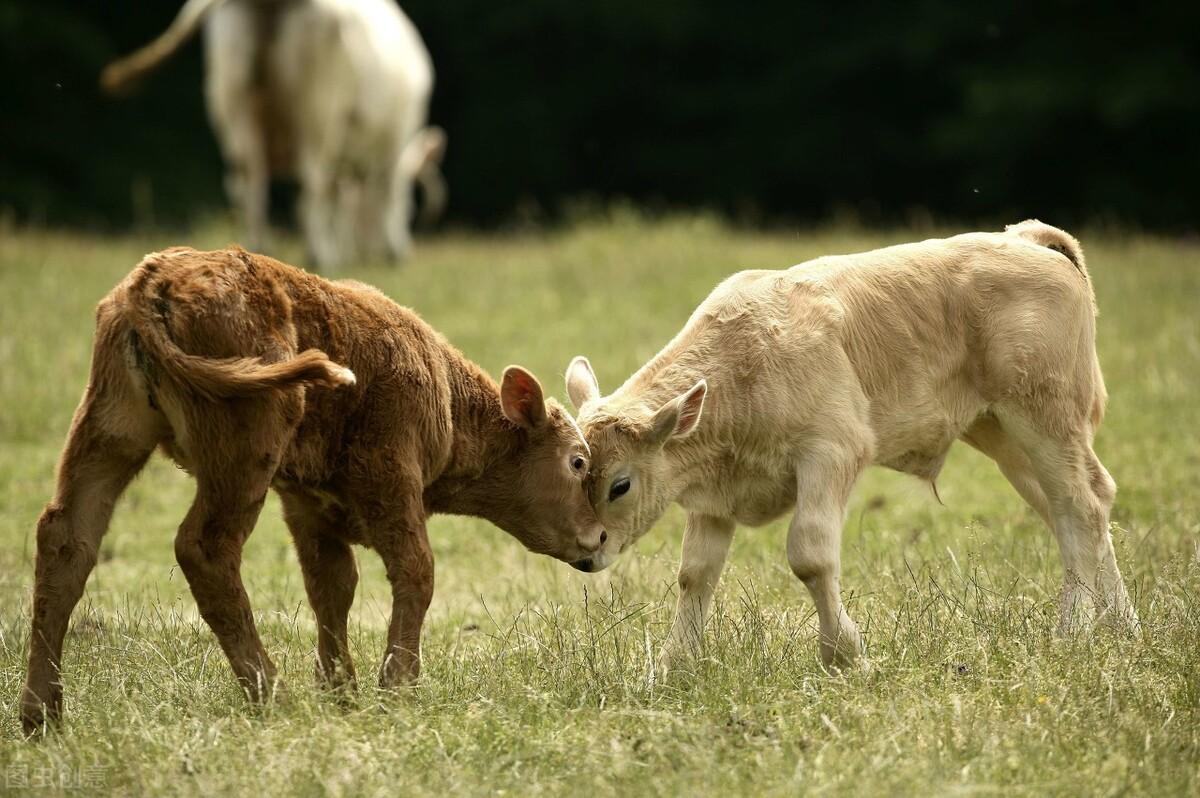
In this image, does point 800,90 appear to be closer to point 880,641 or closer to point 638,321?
point 638,321

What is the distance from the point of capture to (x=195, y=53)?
28562 millimetres

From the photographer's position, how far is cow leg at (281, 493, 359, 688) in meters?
6.04

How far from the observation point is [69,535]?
17.3 feet

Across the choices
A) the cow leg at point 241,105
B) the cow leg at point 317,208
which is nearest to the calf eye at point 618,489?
the cow leg at point 317,208

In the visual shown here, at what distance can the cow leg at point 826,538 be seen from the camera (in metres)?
5.93

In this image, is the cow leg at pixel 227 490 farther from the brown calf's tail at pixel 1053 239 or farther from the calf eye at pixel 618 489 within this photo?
the brown calf's tail at pixel 1053 239

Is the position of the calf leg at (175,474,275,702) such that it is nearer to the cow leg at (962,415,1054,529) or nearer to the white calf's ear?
the white calf's ear

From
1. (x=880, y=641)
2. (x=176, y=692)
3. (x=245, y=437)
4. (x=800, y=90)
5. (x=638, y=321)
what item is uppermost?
(x=245, y=437)

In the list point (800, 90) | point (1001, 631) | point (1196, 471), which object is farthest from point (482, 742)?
point (800, 90)

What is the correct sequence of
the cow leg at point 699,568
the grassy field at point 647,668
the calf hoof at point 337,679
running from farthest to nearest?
the cow leg at point 699,568 → the calf hoof at point 337,679 → the grassy field at point 647,668

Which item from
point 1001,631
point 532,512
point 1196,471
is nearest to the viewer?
point 1001,631

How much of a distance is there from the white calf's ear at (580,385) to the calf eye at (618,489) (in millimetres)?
456

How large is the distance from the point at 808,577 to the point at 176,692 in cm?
230

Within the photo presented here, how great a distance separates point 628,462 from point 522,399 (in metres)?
0.49
